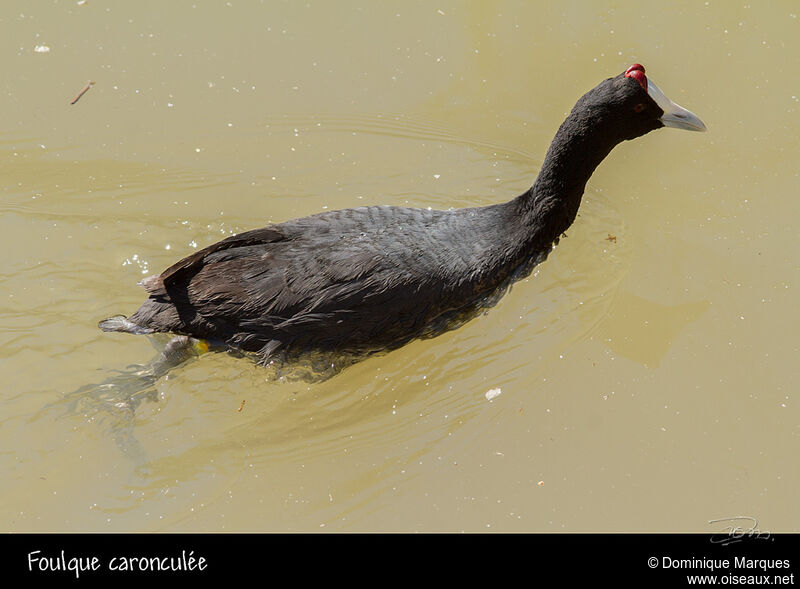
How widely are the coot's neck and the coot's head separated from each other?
0.02m

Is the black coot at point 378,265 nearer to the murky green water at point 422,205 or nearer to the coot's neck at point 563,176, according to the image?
the coot's neck at point 563,176

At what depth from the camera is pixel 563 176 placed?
3.46 meters

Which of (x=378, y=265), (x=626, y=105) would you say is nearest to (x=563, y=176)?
(x=626, y=105)

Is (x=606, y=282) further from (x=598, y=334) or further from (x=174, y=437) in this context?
(x=174, y=437)

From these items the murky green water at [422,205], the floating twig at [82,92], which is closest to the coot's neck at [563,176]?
the murky green water at [422,205]

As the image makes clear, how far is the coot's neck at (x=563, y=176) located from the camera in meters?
3.40

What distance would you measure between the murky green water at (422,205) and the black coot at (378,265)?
39 centimetres

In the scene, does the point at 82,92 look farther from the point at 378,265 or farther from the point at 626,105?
the point at 626,105

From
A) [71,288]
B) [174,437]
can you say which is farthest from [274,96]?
[174,437]

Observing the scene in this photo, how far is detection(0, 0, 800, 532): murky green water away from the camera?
3.27 m

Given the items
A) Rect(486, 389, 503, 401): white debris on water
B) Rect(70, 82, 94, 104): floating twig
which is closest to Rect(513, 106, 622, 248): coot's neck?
Rect(486, 389, 503, 401): white debris on water

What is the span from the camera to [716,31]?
195 inches

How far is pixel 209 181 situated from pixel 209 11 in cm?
142
